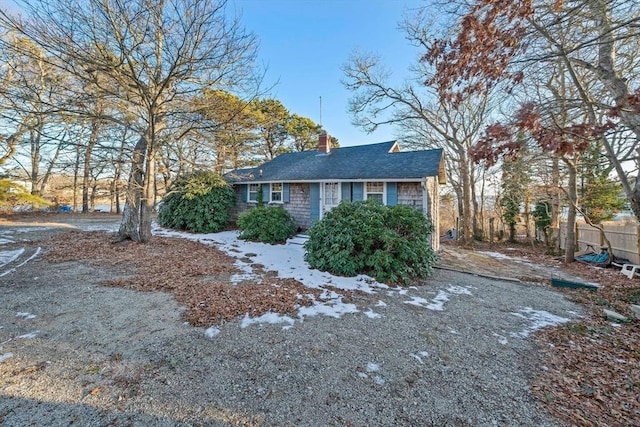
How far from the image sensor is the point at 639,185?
5207 millimetres

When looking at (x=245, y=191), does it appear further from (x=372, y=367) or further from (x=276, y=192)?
(x=372, y=367)

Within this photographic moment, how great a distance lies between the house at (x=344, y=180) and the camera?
9945mm

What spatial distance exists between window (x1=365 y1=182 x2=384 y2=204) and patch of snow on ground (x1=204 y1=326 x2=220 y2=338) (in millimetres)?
8015

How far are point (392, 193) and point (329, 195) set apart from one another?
2.74 m

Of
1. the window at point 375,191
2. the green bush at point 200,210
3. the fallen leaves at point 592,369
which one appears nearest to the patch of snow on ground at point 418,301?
the fallen leaves at point 592,369

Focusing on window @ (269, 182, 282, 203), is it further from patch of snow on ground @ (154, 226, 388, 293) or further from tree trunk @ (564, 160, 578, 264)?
tree trunk @ (564, 160, 578, 264)

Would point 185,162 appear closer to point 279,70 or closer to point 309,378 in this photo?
point 279,70

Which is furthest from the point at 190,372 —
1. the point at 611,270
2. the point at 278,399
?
the point at 611,270

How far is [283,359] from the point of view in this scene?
10.1 ft

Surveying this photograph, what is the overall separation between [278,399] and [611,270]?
1178 cm

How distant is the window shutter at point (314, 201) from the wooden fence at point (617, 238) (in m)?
10.4

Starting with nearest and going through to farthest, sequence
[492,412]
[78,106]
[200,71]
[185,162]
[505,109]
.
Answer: [492,412] < [78,106] < [200,71] < [185,162] < [505,109]

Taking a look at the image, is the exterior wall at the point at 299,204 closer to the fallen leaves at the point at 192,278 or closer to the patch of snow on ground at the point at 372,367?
the fallen leaves at the point at 192,278

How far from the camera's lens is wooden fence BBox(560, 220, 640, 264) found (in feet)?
28.0
